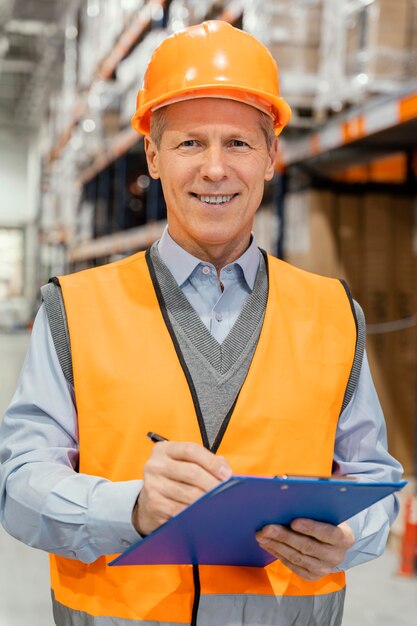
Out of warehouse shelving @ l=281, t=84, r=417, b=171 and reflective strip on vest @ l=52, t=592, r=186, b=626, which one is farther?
warehouse shelving @ l=281, t=84, r=417, b=171

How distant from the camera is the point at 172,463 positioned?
119 cm

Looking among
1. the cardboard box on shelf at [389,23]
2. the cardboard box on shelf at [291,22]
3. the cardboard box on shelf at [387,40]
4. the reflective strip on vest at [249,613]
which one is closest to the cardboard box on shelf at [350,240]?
the cardboard box on shelf at [291,22]

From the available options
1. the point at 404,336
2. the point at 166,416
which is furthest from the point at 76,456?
the point at 404,336

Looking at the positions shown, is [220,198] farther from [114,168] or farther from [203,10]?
[114,168]

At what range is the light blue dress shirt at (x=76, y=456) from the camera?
4.32ft

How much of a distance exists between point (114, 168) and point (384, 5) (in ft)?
29.1

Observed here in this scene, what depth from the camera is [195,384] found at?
1.47m

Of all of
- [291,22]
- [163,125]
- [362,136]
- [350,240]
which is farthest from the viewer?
[350,240]

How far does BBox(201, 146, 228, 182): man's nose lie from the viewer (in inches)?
58.2

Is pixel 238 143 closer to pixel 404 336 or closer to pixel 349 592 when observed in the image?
pixel 349 592

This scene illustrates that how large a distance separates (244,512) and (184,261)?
1.87 feet

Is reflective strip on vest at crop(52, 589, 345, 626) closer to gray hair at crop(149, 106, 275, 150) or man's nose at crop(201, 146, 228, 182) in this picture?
man's nose at crop(201, 146, 228, 182)

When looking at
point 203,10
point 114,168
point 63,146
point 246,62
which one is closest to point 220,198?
point 246,62

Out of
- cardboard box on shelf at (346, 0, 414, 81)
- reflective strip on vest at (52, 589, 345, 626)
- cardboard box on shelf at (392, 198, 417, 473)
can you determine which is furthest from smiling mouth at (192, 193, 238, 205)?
cardboard box on shelf at (392, 198, 417, 473)
